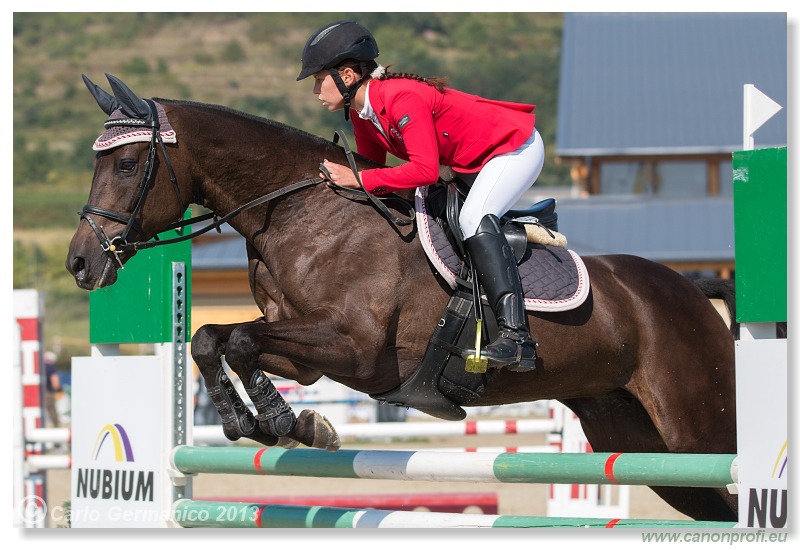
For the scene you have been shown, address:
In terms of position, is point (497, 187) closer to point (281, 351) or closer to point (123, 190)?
point (281, 351)

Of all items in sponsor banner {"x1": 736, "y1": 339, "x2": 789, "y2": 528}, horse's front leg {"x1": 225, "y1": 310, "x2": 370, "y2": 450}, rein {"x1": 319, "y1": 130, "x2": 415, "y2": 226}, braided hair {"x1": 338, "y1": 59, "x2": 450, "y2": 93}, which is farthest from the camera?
rein {"x1": 319, "y1": 130, "x2": 415, "y2": 226}

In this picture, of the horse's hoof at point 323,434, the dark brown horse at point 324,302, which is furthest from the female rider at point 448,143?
the horse's hoof at point 323,434

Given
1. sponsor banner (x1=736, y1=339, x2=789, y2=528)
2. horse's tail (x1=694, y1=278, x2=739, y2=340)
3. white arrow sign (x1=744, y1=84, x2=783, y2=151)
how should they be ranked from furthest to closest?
horse's tail (x1=694, y1=278, x2=739, y2=340) < white arrow sign (x1=744, y1=84, x2=783, y2=151) < sponsor banner (x1=736, y1=339, x2=789, y2=528)

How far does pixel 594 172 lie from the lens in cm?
2222

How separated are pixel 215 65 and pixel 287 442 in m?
77.7

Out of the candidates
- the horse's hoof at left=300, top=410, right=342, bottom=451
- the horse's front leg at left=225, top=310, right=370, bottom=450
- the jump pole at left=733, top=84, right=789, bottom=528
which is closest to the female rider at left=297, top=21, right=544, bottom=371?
the horse's front leg at left=225, top=310, right=370, bottom=450

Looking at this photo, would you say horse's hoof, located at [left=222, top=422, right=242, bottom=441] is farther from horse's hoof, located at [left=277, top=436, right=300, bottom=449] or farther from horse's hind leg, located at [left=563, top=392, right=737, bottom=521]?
horse's hind leg, located at [left=563, top=392, right=737, bottom=521]

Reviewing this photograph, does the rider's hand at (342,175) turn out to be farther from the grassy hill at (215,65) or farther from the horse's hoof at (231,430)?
the grassy hill at (215,65)

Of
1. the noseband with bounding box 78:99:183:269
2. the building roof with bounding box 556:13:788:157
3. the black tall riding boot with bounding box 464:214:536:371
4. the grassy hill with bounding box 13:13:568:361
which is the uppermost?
the grassy hill with bounding box 13:13:568:361

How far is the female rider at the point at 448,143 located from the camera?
399cm

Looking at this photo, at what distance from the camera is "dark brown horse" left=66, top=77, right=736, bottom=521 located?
398cm

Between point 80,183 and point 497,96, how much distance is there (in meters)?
27.1

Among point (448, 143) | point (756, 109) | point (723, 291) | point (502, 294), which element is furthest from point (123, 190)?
point (723, 291)

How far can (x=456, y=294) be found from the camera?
165 inches
